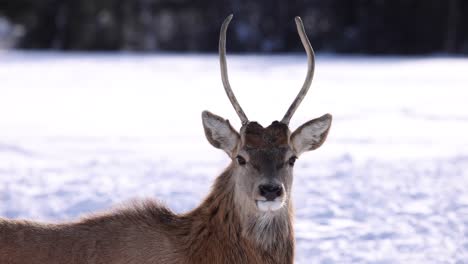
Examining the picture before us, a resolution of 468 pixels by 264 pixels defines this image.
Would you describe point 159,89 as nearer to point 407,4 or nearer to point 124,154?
point 124,154

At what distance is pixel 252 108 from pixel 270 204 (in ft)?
39.1

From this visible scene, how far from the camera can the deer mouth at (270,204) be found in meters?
4.75

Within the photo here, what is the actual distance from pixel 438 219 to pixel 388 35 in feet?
82.9

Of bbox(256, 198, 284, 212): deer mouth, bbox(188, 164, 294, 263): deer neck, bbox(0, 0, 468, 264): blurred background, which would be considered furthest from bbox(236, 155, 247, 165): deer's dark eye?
bbox(0, 0, 468, 264): blurred background

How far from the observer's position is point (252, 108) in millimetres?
16625

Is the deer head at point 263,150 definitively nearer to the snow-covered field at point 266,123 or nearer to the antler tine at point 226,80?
the antler tine at point 226,80

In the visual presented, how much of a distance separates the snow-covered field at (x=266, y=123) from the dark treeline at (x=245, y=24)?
5.00 meters

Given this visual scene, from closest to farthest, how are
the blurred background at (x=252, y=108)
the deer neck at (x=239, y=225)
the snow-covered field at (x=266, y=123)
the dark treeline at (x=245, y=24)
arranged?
1. the deer neck at (x=239, y=225)
2. the snow-covered field at (x=266, y=123)
3. the blurred background at (x=252, y=108)
4. the dark treeline at (x=245, y=24)

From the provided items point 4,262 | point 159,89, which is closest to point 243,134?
point 4,262

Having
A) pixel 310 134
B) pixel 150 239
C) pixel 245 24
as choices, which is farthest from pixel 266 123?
pixel 245 24

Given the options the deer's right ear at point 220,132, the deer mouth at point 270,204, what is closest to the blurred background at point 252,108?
the deer's right ear at point 220,132

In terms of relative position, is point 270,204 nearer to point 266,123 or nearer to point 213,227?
point 213,227

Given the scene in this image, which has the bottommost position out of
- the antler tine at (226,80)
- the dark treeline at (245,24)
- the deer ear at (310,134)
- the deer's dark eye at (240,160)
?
the deer's dark eye at (240,160)

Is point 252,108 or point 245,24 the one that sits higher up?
point 245,24
